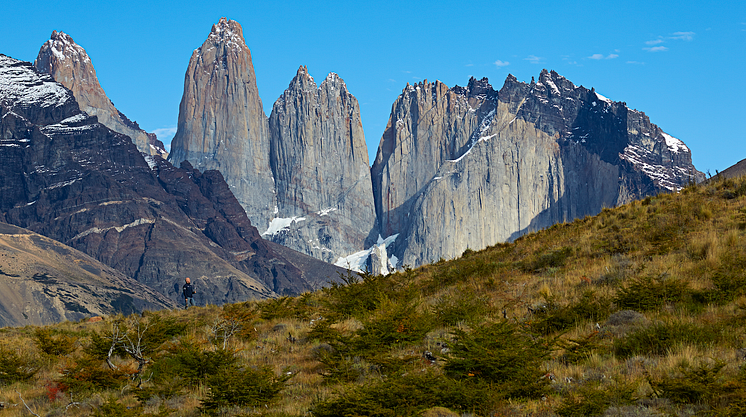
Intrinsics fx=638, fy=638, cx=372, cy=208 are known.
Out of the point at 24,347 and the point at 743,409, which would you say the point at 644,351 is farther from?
the point at 24,347

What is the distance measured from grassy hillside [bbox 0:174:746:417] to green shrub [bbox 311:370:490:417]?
0.09 feet

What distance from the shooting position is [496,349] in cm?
1033

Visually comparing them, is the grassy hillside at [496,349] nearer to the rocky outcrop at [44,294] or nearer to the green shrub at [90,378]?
the green shrub at [90,378]

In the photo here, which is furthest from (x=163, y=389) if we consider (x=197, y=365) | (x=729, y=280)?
(x=729, y=280)

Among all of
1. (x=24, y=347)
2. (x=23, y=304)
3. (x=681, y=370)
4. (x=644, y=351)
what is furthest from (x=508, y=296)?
(x=23, y=304)

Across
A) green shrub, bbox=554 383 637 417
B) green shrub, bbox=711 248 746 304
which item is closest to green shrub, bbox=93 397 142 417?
green shrub, bbox=554 383 637 417

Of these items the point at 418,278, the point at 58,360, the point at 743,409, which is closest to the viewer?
the point at 743,409

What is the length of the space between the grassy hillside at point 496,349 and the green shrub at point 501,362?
0.10ft

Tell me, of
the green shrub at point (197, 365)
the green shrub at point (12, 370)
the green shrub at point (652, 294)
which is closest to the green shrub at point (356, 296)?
the green shrub at point (197, 365)

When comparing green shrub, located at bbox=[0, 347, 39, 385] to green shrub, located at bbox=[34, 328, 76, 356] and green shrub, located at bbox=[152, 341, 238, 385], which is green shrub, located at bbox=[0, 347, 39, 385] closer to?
Result: green shrub, located at bbox=[34, 328, 76, 356]

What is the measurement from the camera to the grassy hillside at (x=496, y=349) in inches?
354

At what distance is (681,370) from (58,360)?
46.8 ft

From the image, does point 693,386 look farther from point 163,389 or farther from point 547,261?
point 547,261

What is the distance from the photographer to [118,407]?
33.3 feet
